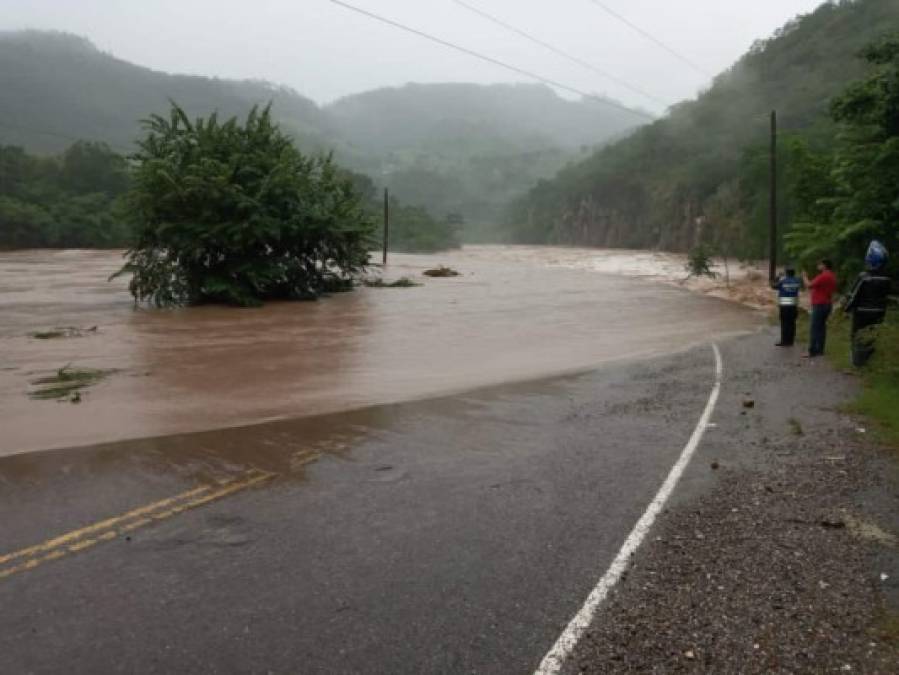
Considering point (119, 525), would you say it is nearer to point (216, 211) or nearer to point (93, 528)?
point (93, 528)

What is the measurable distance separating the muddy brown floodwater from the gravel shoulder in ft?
17.9

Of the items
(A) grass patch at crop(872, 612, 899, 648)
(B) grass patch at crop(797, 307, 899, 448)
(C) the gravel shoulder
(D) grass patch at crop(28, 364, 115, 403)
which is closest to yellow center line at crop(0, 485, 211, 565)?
(C) the gravel shoulder

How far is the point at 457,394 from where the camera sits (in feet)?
38.2

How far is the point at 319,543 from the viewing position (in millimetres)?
5570

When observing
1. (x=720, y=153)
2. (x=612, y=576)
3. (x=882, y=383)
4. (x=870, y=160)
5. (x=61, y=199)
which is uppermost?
(x=720, y=153)

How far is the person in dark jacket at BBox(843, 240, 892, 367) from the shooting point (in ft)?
41.4

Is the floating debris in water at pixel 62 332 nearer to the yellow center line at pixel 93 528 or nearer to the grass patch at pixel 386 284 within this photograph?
the yellow center line at pixel 93 528

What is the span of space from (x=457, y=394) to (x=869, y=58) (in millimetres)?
12035

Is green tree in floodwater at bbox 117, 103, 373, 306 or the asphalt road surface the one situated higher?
green tree in floodwater at bbox 117, 103, 373, 306

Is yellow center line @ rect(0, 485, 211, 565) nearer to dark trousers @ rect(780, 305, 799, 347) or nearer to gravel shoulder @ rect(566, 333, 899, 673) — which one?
gravel shoulder @ rect(566, 333, 899, 673)

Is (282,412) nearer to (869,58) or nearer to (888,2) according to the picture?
(869,58)

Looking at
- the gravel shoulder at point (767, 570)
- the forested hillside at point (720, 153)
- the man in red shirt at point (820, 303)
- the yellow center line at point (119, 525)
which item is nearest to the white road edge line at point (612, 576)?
the gravel shoulder at point (767, 570)

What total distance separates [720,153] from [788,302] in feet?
245

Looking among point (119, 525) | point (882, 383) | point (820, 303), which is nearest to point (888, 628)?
point (119, 525)
